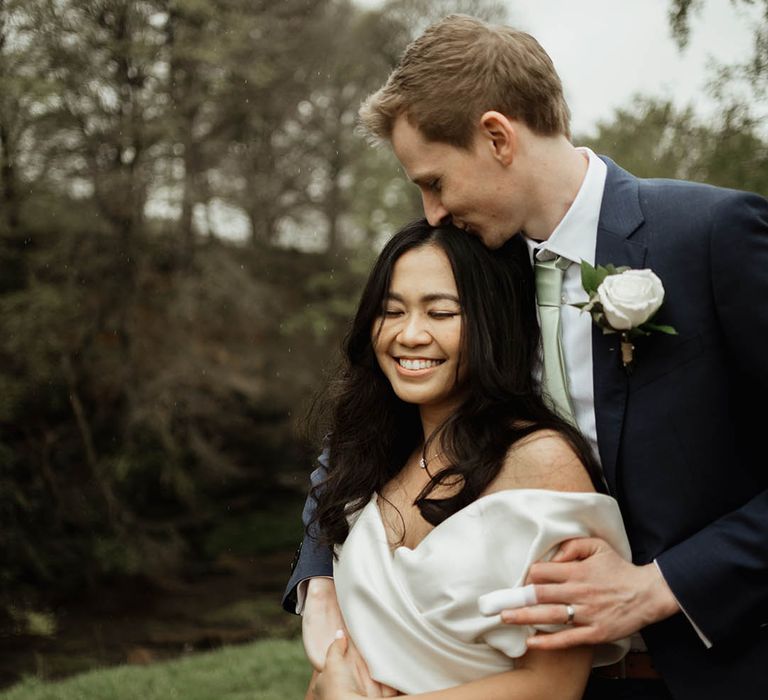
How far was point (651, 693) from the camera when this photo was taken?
8.61 feet

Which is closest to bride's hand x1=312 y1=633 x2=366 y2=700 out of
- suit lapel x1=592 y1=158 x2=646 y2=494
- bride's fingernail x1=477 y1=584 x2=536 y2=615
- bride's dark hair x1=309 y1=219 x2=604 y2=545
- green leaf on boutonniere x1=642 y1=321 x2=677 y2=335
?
bride's dark hair x1=309 y1=219 x2=604 y2=545

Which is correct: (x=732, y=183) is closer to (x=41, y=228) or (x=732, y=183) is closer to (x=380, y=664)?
(x=380, y=664)

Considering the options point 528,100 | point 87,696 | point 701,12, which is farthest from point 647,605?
point 87,696

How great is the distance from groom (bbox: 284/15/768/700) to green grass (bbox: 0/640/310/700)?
4.37 m

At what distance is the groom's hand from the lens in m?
2.36

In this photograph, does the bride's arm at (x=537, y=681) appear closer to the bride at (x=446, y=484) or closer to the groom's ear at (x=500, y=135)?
the bride at (x=446, y=484)

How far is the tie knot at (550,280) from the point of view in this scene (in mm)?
2809

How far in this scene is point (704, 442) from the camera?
2479 millimetres

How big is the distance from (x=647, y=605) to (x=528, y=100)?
143 centimetres

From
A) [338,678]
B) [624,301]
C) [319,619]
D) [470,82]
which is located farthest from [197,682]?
[624,301]

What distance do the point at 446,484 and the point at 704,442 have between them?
2.43 feet

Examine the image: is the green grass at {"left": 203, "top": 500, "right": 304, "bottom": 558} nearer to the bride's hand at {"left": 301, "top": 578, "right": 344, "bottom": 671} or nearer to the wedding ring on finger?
the bride's hand at {"left": 301, "top": 578, "right": 344, "bottom": 671}

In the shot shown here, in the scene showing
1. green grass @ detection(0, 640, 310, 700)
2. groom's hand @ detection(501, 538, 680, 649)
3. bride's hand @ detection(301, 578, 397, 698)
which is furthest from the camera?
green grass @ detection(0, 640, 310, 700)

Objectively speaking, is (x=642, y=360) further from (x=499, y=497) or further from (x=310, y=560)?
(x=310, y=560)
